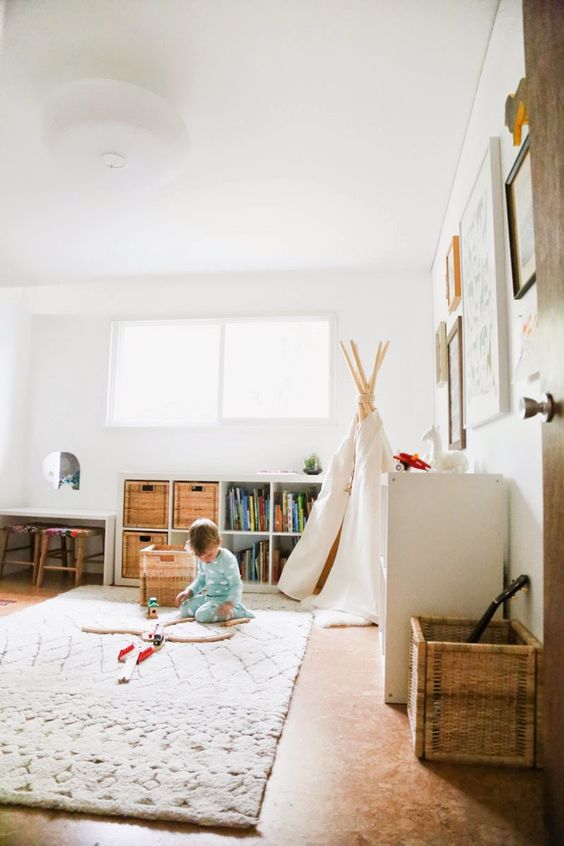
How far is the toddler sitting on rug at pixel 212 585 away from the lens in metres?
2.94

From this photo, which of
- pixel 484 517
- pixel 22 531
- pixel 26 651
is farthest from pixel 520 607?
pixel 22 531

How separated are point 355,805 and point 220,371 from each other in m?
3.66

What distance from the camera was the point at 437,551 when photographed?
1965 millimetres

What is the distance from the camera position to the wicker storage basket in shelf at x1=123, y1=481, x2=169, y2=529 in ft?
13.2

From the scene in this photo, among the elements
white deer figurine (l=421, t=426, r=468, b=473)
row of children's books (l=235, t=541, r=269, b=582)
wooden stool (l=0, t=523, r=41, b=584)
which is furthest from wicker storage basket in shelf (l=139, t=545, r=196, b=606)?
white deer figurine (l=421, t=426, r=468, b=473)

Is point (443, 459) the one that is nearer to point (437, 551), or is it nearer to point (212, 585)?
point (437, 551)

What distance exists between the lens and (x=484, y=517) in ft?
6.37

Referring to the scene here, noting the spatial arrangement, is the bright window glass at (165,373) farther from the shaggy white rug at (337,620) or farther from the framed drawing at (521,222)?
the framed drawing at (521,222)

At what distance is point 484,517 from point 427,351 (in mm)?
2619

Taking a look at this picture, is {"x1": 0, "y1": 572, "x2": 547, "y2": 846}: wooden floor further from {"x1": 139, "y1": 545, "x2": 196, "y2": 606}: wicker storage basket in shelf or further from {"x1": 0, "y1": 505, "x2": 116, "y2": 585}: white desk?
{"x1": 0, "y1": 505, "x2": 116, "y2": 585}: white desk

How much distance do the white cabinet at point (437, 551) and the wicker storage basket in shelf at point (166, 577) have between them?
1685 mm

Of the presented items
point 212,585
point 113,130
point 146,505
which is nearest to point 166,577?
point 212,585

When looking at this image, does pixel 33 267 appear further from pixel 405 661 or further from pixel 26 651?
pixel 405 661

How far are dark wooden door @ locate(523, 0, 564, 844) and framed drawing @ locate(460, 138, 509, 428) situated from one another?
970 millimetres
